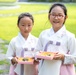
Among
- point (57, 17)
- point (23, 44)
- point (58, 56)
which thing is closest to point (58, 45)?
point (58, 56)

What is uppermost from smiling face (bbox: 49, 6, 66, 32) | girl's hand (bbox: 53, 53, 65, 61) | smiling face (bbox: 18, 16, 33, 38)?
smiling face (bbox: 49, 6, 66, 32)

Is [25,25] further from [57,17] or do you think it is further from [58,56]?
[58,56]

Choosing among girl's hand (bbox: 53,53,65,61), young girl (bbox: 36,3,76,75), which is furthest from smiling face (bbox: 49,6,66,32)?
girl's hand (bbox: 53,53,65,61)

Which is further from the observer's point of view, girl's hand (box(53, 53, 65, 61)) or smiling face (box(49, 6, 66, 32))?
smiling face (box(49, 6, 66, 32))

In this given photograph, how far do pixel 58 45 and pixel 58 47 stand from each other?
18 mm

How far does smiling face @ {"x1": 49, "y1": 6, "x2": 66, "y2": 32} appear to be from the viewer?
8.52 ft

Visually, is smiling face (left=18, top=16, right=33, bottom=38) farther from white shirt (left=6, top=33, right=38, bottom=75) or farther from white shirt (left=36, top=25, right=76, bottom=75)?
white shirt (left=36, top=25, right=76, bottom=75)

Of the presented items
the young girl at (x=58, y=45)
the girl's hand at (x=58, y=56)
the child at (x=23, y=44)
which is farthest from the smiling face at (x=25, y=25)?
the girl's hand at (x=58, y=56)

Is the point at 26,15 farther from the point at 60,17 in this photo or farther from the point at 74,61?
the point at 74,61

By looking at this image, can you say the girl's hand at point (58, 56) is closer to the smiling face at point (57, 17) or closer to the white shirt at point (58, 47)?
the white shirt at point (58, 47)

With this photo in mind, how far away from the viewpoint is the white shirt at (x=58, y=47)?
99.5 inches

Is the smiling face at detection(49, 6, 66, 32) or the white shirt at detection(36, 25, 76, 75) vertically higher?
the smiling face at detection(49, 6, 66, 32)

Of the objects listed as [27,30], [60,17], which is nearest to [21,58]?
[27,30]

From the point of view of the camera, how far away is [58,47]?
255 centimetres
